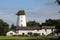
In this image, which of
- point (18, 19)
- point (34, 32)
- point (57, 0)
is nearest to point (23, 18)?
point (18, 19)

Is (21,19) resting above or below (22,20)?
above

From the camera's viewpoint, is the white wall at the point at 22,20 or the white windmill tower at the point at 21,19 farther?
Result: the white wall at the point at 22,20

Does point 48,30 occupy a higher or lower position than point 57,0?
lower

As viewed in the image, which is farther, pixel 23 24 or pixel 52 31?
pixel 23 24

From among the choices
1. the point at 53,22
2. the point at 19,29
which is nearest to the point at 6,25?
the point at 19,29

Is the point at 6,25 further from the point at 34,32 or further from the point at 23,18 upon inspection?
the point at 34,32

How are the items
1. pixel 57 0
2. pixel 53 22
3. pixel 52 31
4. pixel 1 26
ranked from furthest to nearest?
pixel 53 22 → pixel 1 26 → pixel 52 31 → pixel 57 0

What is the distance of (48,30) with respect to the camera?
316 ft

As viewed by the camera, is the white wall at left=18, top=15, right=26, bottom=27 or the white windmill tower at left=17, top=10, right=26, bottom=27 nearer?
the white windmill tower at left=17, top=10, right=26, bottom=27

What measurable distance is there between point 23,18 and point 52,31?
21.4 metres

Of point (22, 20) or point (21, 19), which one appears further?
point (21, 19)

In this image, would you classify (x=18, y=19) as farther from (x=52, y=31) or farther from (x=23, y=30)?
(x=52, y=31)

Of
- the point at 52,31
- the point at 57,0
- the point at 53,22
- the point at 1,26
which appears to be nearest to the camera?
the point at 57,0

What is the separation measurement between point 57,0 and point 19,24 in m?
77.9
